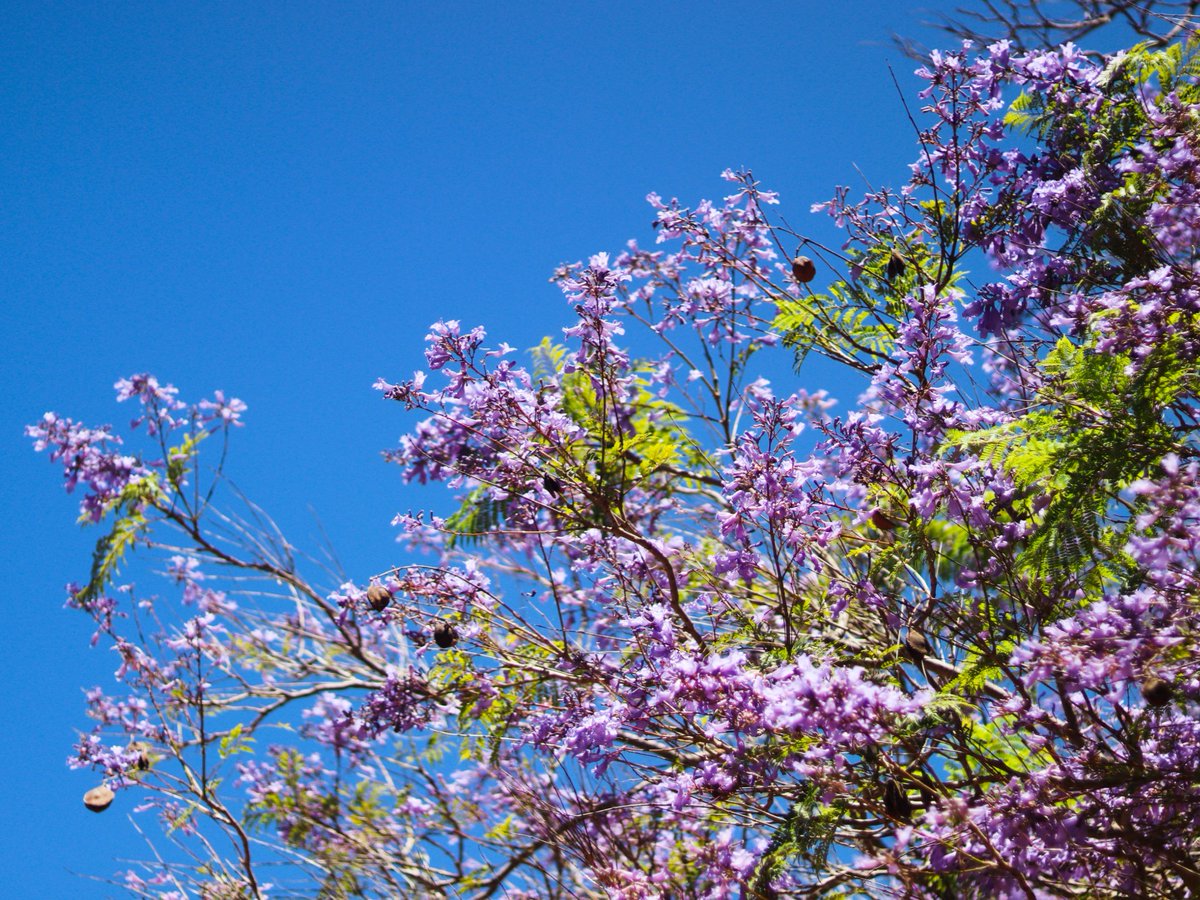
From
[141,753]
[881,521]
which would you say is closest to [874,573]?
[881,521]

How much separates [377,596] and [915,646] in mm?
2012

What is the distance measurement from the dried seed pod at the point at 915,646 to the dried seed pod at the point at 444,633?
1.65 metres

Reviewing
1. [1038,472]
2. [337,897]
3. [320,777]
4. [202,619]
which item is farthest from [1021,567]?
[320,777]

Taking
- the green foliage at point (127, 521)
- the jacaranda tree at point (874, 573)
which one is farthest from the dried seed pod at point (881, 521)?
the green foliage at point (127, 521)

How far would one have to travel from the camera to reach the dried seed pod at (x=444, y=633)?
3.90 meters

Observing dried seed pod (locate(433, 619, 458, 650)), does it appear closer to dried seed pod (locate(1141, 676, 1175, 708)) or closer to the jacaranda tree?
the jacaranda tree

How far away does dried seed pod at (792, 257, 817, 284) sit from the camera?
14.7ft

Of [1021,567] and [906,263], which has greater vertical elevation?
[906,263]

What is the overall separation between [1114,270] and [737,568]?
5.96ft

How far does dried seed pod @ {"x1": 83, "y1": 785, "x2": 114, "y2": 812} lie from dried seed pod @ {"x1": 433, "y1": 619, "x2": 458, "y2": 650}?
2.28 meters

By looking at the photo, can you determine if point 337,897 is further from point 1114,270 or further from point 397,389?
point 1114,270

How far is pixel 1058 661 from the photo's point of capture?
2.23 meters

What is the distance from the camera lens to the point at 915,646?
3273 mm

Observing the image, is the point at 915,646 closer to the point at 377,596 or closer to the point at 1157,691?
the point at 1157,691
